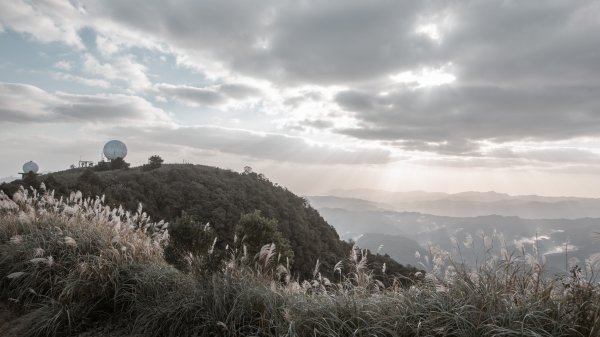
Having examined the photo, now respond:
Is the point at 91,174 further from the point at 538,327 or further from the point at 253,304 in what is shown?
the point at 538,327

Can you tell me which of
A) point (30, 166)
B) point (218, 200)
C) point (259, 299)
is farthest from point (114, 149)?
point (259, 299)

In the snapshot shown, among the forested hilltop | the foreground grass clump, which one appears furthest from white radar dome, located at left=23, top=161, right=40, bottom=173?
the foreground grass clump

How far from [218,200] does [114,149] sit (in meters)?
18.9

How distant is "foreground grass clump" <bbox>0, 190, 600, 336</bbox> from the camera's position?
3.83 meters

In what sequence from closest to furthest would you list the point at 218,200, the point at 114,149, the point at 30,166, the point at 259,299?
the point at 259,299
the point at 218,200
the point at 114,149
the point at 30,166

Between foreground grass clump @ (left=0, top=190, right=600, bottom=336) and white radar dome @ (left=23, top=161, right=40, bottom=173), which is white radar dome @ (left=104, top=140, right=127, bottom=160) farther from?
foreground grass clump @ (left=0, top=190, right=600, bottom=336)

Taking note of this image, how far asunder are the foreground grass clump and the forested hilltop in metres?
15.8

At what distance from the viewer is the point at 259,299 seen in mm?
4926

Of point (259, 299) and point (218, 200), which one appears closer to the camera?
point (259, 299)

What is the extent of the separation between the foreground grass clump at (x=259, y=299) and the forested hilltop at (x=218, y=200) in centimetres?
1578

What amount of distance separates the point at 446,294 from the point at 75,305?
208 inches

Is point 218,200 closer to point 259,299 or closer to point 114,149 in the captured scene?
point 114,149

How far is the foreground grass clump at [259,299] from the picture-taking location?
3828 millimetres

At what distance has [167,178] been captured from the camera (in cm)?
3456
